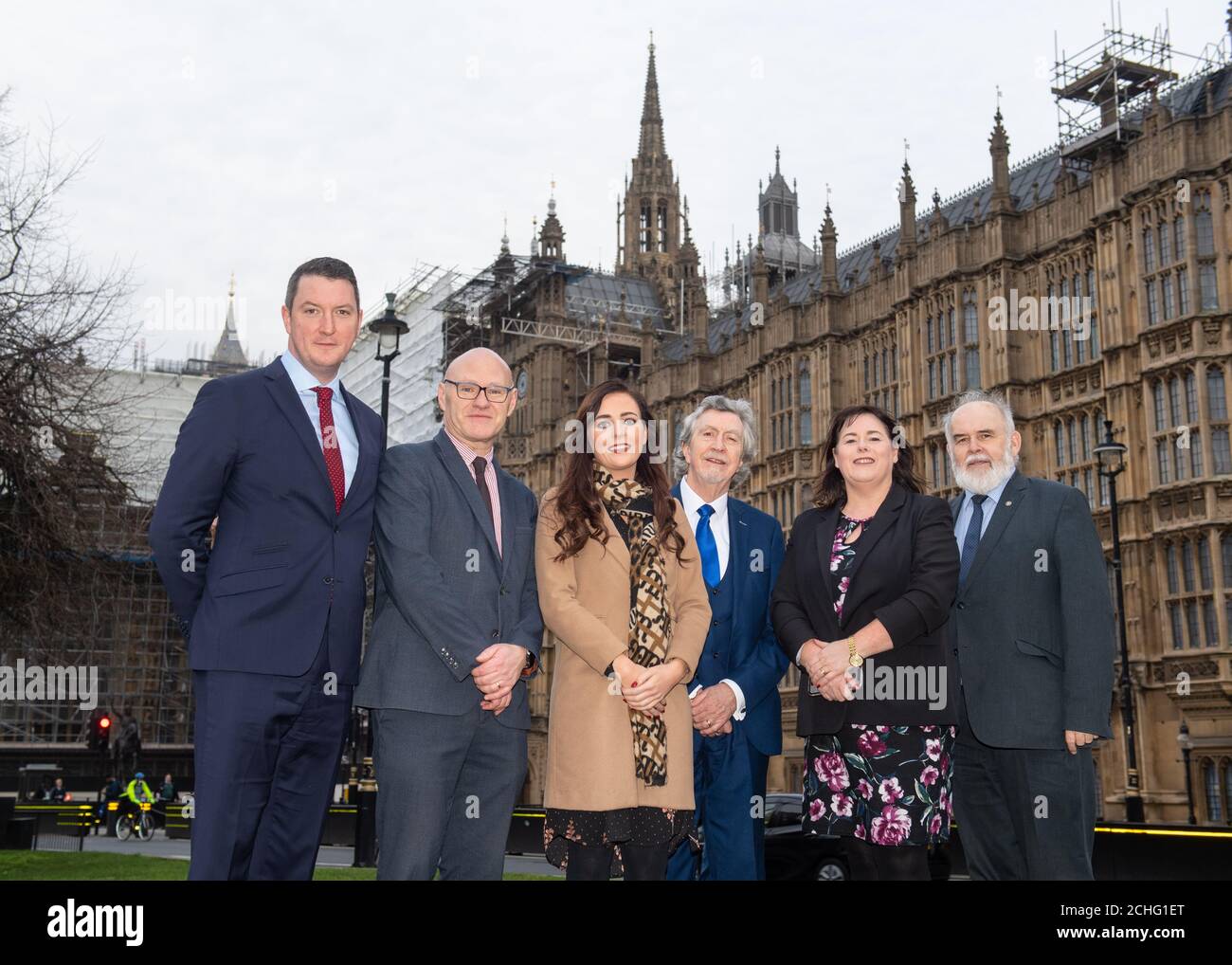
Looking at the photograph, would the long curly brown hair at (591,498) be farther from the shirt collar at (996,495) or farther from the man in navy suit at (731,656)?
the shirt collar at (996,495)

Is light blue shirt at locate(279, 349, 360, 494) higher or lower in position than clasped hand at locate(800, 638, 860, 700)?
higher

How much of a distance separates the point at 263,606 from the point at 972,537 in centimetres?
337

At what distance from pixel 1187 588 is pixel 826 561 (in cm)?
2101

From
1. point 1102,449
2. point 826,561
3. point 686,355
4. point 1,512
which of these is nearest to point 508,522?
point 826,561

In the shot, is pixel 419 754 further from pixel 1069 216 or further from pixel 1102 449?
pixel 1069 216

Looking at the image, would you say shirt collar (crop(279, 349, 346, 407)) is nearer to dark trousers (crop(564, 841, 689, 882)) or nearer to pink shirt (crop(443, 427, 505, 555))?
pink shirt (crop(443, 427, 505, 555))

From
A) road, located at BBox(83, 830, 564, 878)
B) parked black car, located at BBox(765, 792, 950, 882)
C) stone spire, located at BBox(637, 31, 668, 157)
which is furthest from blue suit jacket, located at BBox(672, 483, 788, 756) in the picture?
stone spire, located at BBox(637, 31, 668, 157)

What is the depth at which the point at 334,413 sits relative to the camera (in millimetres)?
4973

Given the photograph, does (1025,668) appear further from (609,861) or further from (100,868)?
(100,868)

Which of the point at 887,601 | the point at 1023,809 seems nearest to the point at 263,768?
the point at 887,601

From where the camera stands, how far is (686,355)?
143 ft

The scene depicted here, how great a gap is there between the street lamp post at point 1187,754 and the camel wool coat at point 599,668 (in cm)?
2056

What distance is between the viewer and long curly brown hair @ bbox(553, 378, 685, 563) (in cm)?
495
